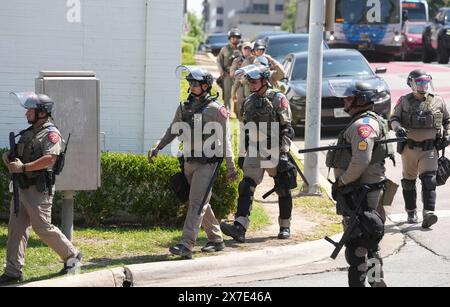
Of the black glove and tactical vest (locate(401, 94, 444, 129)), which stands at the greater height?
tactical vest (locate(401, 94, 444, 129))

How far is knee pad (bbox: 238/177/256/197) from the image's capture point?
855 cm

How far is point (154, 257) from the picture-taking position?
8.03 m

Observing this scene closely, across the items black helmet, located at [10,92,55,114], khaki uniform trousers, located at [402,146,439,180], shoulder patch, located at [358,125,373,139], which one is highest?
black helmet, located at [10,92,55,114]

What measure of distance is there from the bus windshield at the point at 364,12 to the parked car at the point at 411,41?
3354 mm

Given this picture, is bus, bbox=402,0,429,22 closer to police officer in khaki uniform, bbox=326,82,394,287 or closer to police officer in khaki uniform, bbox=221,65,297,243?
police officer in khaki uniform, bbox=221,65,297,243

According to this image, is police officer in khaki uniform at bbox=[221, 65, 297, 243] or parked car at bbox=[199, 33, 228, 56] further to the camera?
parked car at bbox=[199, 33, 228, 56]

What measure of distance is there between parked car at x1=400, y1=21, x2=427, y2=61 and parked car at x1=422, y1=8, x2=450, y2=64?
3.55 metres

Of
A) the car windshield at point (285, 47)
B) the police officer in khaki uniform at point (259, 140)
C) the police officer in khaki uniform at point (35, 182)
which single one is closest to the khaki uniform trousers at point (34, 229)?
the police officer in khaki uniform at point (35, 182)

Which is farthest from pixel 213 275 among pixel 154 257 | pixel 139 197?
pixel 139 197

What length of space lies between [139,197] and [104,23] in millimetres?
→ 2641

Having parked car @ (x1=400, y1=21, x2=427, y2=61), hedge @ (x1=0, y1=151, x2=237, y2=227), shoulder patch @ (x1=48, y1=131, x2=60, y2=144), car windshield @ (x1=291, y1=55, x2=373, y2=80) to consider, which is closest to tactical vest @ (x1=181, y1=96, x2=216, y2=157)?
hedge @ (x1=0, y1=151, x2=237, y2=227)

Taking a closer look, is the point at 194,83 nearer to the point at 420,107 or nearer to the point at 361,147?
the point at 361,147

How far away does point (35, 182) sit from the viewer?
7.19m

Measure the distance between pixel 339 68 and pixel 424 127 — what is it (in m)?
7.69
